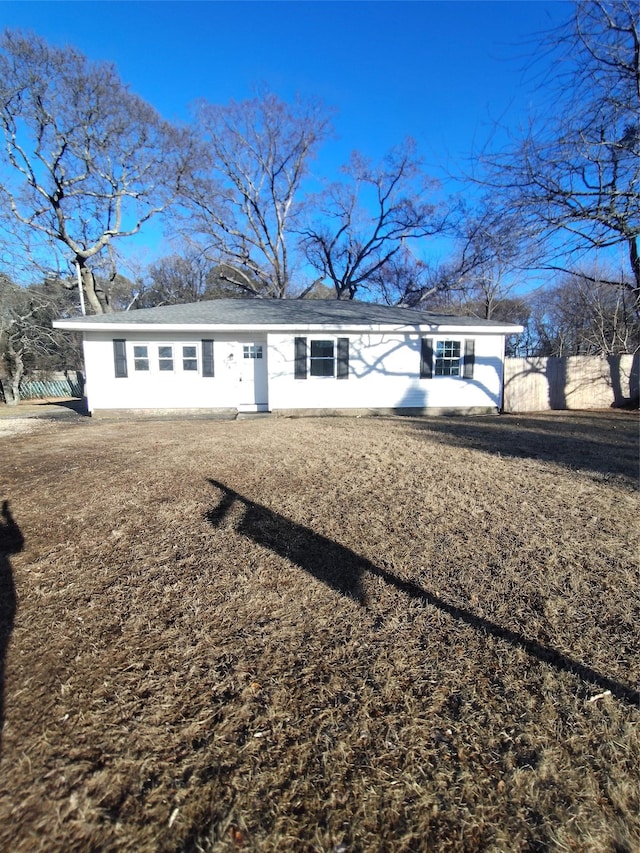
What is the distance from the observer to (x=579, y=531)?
3.45 meters

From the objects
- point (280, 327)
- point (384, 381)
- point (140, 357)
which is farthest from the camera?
point (384, 381)

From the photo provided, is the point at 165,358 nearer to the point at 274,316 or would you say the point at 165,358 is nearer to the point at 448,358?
the point at 274,316

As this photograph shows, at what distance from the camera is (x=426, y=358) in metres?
11.5

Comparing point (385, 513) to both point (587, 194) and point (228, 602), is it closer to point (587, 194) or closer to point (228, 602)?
point (228, 602)

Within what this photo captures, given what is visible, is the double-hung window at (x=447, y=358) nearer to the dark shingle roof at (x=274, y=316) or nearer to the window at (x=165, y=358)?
the dark shingle roof at (x=274, y=316)

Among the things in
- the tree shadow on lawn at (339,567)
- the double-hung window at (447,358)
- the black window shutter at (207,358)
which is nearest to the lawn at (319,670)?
the tree shadow on lawn at (339,567)

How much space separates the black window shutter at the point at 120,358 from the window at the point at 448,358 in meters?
8.63

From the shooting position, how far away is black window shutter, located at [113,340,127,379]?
1066 cm

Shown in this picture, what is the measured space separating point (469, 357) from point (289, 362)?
5.19 meters

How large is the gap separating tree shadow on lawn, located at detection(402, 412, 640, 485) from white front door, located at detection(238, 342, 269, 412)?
450 centimetres

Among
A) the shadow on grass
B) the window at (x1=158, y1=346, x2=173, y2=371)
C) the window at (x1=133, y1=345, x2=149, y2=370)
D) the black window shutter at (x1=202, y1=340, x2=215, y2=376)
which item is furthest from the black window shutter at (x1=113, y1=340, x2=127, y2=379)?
the shadow on grass

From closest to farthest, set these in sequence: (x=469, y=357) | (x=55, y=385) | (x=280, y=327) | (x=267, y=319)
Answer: (x=280, y=327), (x=267, y=319), (x=469, y=357), (x=55, y=385)

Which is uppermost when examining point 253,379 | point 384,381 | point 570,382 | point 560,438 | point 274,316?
point 274,316

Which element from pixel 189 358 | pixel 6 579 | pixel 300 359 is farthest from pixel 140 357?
pixel 6 579
